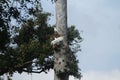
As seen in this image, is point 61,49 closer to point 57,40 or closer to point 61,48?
point 61,48

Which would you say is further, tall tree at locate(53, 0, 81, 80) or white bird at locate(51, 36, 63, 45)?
white bird at locate(51, 36, 63, 45)

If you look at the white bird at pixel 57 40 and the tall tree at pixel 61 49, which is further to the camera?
the white bird at pixel 57 40

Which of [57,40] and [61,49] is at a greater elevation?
[57,40]

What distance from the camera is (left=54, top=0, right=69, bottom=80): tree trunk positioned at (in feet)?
37.1

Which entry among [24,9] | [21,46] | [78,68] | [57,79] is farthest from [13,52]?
[57,79]

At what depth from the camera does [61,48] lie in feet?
37.4

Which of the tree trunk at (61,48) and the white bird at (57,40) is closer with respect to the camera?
the tree trunk at (61,48)

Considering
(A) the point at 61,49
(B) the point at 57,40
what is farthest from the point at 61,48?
(B) the point at 57,40

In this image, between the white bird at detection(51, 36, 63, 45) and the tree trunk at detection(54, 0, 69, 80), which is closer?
the tree trunk at detection(54, 0, 69, 80)

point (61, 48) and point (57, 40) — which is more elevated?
point (57, 40)

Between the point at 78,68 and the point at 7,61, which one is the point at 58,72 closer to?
the point at 7,61

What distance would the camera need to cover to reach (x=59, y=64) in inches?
446

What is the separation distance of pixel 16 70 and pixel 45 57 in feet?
9.74

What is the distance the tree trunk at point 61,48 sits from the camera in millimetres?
11320
